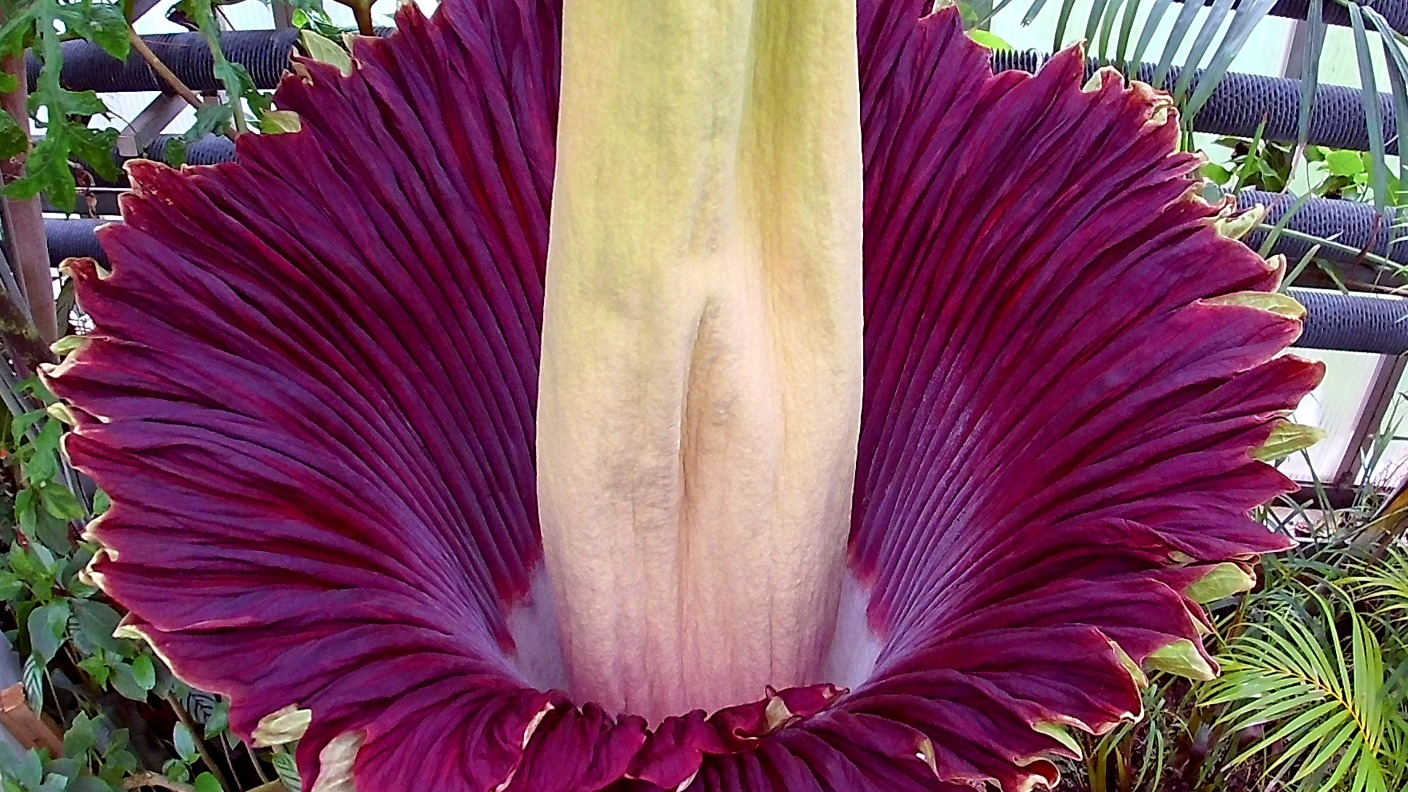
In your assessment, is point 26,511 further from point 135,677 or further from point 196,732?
point 196,732

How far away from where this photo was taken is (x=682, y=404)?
608mm

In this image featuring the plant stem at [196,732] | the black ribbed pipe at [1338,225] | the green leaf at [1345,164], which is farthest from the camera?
the green leaf at [1345,164]

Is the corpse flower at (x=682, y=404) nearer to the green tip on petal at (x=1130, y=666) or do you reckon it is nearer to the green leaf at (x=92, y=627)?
the green tip on petal at (x=1130, y=666)

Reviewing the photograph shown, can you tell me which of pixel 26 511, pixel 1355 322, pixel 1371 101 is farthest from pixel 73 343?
pixel 1355 322

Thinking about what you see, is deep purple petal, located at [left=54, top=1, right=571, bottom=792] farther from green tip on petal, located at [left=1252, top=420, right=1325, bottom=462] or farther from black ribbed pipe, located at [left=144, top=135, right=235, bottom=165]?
black ribbed pipe, located at [left=144, top=135, right=235, bottom=165]

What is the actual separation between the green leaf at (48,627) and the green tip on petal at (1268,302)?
2.63 ft

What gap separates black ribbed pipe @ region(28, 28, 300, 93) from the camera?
1.14 m

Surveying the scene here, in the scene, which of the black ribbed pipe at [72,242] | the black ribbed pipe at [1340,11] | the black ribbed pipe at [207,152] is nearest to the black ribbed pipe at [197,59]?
the black ribbed pipe at [207,152]

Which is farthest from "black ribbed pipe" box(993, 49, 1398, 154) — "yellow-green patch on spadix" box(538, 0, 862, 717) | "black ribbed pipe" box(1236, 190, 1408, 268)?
"yellow-green patch on spadix" box(538, 0, 862, 717)

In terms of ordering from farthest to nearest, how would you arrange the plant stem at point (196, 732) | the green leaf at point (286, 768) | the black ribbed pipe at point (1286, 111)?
the black ribbed pipe at point (1286, 111) → the plant stem at point (196, 732) → the green leaf at point (286, 768)

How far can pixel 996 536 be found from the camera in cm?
64

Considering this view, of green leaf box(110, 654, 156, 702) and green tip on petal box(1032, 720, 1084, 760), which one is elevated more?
green tip on petal box(1032, 720, 1084, 760)

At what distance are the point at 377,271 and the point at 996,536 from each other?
40 cm

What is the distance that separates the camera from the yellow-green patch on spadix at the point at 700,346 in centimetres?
49
